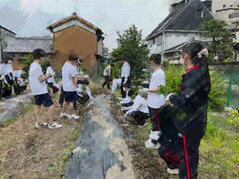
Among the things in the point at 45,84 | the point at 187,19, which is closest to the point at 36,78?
the point at 45,84

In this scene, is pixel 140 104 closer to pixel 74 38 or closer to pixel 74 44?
pixel 74 44

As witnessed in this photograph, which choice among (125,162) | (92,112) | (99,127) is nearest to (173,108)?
(125,162)

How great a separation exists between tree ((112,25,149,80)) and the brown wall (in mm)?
9927

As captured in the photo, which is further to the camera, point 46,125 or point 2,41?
point 2,41

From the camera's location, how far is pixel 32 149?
136 inches

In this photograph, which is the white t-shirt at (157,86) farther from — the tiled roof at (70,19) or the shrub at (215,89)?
the tiled roof at (70,19)

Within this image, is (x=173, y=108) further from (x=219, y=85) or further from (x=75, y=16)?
(x=75, y=16)

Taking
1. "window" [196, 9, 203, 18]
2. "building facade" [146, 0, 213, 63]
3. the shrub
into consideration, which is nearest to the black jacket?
the shrub

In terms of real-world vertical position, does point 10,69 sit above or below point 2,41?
below

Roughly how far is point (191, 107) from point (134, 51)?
21.0 ft

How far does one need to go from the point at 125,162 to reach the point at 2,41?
2727 cm

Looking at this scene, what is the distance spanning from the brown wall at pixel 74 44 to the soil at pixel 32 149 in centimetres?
1307

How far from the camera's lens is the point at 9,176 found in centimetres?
268

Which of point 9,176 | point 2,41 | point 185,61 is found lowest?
point 9,176
